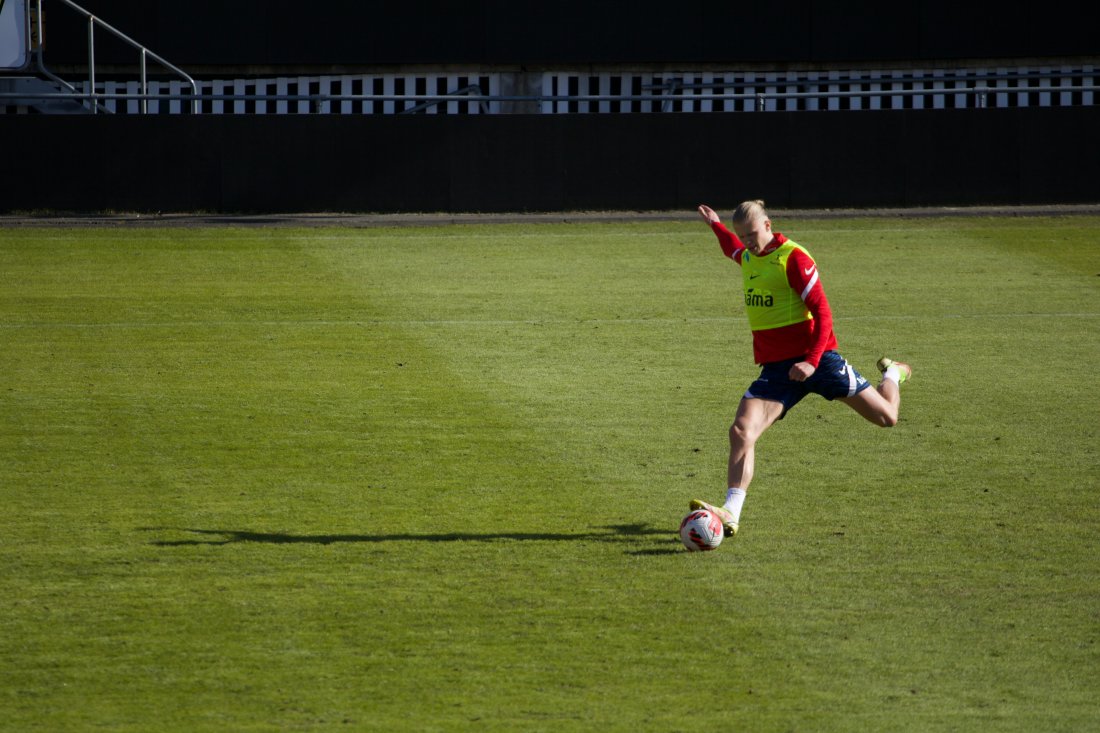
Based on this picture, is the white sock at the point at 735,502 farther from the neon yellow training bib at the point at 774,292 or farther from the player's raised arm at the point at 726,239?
the player's raised arm at the point at 726,239

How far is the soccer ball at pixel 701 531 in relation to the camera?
28.3ft

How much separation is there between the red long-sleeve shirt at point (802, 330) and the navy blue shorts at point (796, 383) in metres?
0.06

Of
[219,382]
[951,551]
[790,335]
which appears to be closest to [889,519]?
[951,551]

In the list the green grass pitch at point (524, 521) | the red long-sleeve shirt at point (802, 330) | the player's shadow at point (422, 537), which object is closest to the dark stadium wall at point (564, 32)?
the green grass pitch at point (524, 521)

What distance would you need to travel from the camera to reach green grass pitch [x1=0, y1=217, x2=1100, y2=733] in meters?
6.66

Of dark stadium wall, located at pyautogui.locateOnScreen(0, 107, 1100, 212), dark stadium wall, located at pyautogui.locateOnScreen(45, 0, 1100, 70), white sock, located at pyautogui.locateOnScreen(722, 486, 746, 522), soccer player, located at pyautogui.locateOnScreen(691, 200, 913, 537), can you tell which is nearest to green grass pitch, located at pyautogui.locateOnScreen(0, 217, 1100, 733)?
white sock, located at pyautogui.locateOnScreen(722, 486, 746, 522)

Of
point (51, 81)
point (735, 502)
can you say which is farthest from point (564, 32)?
point (735, 502)

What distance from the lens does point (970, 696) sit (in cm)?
659

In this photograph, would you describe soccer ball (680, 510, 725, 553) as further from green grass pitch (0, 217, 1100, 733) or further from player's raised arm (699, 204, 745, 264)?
player's raised arm (699, 204, 745, 264)

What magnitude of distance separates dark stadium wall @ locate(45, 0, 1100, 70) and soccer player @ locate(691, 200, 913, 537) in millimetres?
25825

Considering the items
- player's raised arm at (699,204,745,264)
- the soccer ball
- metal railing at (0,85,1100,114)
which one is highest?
metal railing at (0,85,1100,114)

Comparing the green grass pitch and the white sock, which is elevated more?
the white sock

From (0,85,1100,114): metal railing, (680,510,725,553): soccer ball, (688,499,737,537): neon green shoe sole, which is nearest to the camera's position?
(680,510,725,553): soccer ball

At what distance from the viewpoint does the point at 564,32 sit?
1351 inches
